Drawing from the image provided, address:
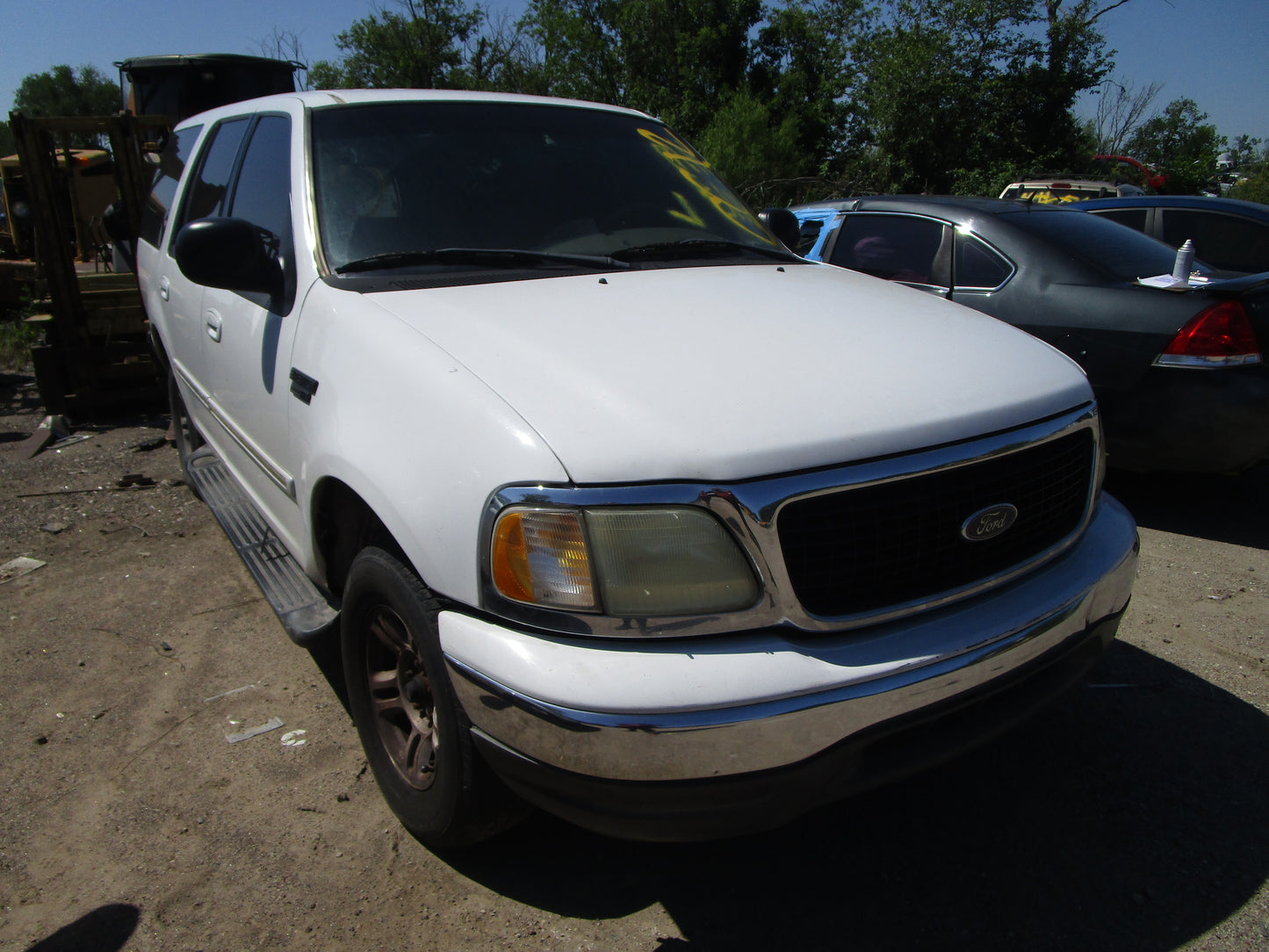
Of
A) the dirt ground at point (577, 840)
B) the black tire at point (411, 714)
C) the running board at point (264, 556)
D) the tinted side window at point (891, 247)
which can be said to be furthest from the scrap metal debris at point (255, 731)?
the tinted side window at point (891, 247)

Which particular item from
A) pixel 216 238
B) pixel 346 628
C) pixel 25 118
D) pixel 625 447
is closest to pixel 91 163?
pixel 25 118

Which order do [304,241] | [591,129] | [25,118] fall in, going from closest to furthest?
[304,241] < [591,129] < [25,118]

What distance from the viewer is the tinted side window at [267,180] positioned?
2730 millimetres

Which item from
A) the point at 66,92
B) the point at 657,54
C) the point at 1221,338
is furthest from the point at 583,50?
the point at 66,92

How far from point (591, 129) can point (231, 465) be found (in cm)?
188

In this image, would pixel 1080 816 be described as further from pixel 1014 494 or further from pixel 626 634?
pixel 626 634

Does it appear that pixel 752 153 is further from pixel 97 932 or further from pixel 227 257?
pixel 97 932

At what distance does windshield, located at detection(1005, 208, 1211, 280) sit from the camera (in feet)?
15.2

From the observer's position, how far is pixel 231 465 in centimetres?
342

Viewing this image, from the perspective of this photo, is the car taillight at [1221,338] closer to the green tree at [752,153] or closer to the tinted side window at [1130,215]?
the tinted side window at [1130,215]

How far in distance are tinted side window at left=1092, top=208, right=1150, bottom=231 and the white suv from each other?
18.4 ft

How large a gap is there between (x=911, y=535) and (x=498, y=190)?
1703 mm

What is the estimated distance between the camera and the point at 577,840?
7.59ft

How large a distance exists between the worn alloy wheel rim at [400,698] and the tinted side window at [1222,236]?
6828 millimetres
